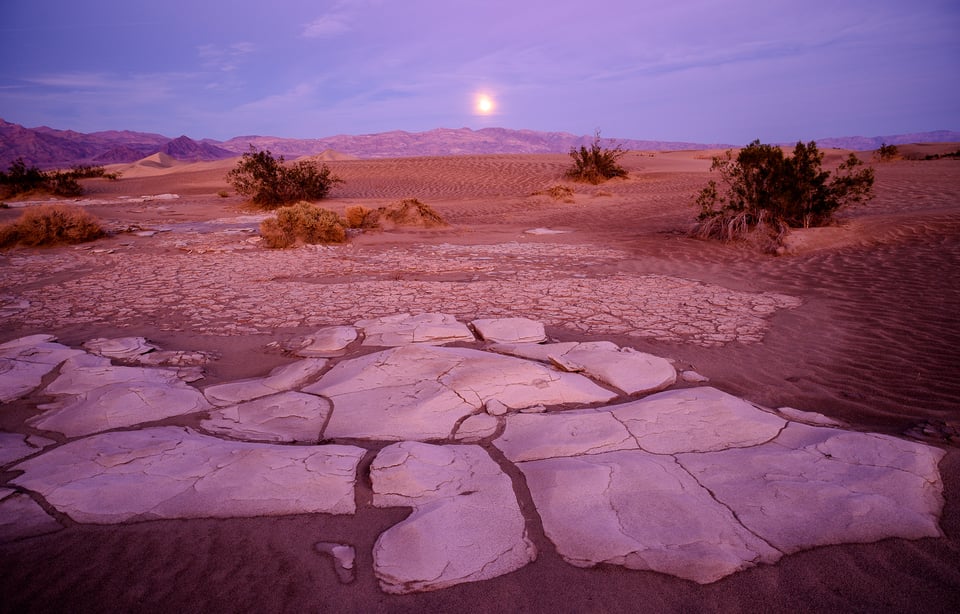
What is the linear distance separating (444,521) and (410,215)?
925 centimetres

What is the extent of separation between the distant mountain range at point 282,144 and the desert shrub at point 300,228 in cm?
6467

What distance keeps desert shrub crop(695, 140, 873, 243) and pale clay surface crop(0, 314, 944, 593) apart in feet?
20.6

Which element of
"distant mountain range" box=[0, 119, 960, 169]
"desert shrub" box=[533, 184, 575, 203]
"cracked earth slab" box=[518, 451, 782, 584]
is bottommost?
"cracked earth slab" box=[518, 451, 782, 584]

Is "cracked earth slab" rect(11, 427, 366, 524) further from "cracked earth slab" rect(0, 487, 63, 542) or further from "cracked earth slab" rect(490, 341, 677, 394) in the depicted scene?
"cracked earth slab" rect(490, 341, 677, 394)

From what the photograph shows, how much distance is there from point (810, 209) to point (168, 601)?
9.46m

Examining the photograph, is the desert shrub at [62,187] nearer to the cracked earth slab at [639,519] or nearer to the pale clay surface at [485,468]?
the pale clay surface at [485,468]

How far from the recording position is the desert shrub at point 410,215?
34.2 ft

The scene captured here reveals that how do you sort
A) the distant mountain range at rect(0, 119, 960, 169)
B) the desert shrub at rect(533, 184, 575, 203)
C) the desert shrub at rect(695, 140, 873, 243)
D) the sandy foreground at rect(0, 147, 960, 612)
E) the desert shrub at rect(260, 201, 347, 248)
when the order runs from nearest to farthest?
Result: 1. the sandy foreground at rect(0, 147, 960, 612)
2. the desert shrub at rect(695, 140, 873, 243)
3. the desert shrub at rect(260, 201, 347, 248)
4. the desert shrub at rect(533, 184, 575, 203)
5. the distant mountain range at rect(0, 119, 960, 169)

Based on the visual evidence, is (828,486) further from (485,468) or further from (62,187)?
(62,187)

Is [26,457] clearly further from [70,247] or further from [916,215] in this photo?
[916,215]

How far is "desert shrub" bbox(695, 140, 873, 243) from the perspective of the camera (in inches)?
307

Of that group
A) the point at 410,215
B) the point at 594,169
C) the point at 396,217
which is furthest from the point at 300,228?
the point at 594,169

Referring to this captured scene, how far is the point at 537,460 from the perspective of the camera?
2242 mm

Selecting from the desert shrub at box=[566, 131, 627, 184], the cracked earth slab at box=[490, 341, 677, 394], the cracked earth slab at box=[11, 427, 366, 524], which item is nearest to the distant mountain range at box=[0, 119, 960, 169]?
the desert shrub at box=[566, 131, 627, 184]
